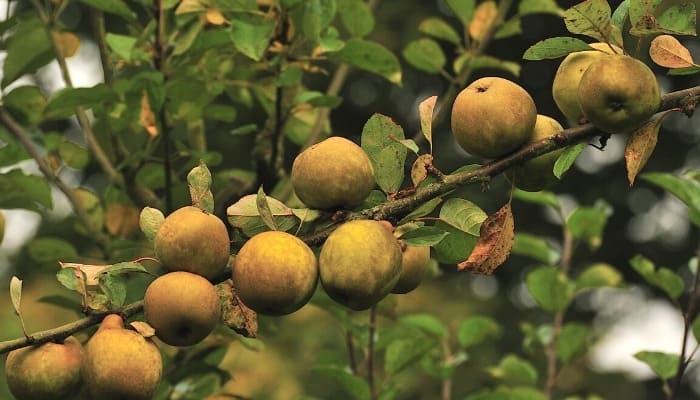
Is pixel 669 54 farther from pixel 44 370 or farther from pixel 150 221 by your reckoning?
pixel 44 370

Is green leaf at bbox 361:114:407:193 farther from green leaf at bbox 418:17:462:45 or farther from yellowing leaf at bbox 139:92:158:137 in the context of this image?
green leaf at bbox 418:17:462:45

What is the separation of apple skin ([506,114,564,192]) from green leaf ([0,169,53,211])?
925 millimetres

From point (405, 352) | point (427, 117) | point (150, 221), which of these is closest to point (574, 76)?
point (427, 117)

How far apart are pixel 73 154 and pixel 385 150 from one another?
1072 mm

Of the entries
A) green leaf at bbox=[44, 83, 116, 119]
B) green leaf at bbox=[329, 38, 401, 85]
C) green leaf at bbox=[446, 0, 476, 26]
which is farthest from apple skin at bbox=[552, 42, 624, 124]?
green leaf at bbox=[446, 0, 476, 26]

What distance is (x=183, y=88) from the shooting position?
4.99ft

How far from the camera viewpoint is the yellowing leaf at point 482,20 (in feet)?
5.93

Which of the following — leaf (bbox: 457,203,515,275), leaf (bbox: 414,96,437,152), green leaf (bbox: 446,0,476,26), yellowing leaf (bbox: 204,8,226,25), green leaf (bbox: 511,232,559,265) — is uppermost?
leaf (bbox: 414,96,437,152)

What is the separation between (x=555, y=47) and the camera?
845mm

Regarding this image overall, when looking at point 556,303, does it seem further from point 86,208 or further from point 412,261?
point 412,261

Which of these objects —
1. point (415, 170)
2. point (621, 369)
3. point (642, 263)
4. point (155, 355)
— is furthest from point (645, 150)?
point (621, 369)

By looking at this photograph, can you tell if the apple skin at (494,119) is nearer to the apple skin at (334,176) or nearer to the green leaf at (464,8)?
the apple skin at (334,176)

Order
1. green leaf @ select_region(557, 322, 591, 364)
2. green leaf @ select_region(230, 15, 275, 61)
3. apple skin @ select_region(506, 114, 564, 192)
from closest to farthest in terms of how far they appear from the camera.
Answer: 1. apple skin @ select_region(506, 114, 564, 192)
2. green leaf @ select_region(230, 15, 275, 61)
3. green leaf @ select_region(557, 322, 591, 364)

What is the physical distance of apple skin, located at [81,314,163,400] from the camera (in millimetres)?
730
